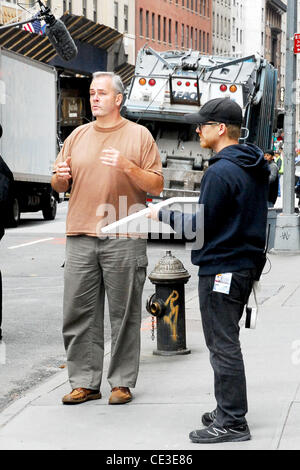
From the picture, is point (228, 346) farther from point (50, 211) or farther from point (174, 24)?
point (174, 24)

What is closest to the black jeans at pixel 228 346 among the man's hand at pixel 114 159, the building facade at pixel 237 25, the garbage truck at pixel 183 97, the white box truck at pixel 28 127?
the man's hand at pixel 114 159

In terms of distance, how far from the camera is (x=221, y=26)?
4397 inches

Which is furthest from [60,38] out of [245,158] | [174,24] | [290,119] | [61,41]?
[174,24]

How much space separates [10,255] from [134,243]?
1109 cm

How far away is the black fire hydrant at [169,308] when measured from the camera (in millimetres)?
8227

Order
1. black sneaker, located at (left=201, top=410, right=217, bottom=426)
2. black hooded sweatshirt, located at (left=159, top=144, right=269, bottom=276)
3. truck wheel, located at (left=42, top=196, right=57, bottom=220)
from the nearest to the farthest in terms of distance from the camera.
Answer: black hooded sweatshirt, located at (left=159, top=144, right=269, bottom=276), black sneaker, located at (left=201, top=410, right=217, bottom=426), truck wheel, located at (left=42, top=196, right=57, bottom=220)

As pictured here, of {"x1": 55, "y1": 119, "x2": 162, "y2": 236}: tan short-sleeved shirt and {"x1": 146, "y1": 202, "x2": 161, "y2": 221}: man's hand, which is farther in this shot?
{"x1": 55, "y1": 119, "x2": 162, "y2": 236}: tan short-sleeved shirt

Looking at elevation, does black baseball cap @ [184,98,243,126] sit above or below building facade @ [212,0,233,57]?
below

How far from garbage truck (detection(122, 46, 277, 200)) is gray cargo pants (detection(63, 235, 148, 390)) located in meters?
13.1

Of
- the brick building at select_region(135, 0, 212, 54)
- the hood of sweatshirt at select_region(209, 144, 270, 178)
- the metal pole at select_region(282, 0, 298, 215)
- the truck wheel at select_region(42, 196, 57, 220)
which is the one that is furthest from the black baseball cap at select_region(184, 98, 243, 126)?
the brick building at select_region(135, 0, 212, 54)

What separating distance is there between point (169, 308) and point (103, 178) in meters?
2.08

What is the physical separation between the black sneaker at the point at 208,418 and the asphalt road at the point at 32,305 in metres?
1.54

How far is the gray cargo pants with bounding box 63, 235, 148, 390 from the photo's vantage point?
6.55m

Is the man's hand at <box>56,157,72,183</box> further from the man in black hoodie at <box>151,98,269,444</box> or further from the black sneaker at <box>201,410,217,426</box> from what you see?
the black sneaker at <box>201,410,217,426</box>
